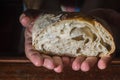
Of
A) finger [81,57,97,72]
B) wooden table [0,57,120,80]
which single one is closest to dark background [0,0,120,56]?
wooden table [0,57,120,80]

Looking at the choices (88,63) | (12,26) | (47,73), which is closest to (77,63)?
(88,63)

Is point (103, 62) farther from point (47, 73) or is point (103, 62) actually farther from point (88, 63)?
point (47, 73)

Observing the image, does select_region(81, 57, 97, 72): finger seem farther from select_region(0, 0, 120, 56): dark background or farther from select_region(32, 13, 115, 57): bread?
select_region(0, 0, 120, 56): dark background

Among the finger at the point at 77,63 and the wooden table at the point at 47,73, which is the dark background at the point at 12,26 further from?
the finger at the point at 77,63

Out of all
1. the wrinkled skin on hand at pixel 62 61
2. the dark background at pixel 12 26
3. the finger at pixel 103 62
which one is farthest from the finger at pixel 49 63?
the dark background at pixel 12 26

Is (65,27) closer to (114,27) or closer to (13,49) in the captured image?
(114,27)
